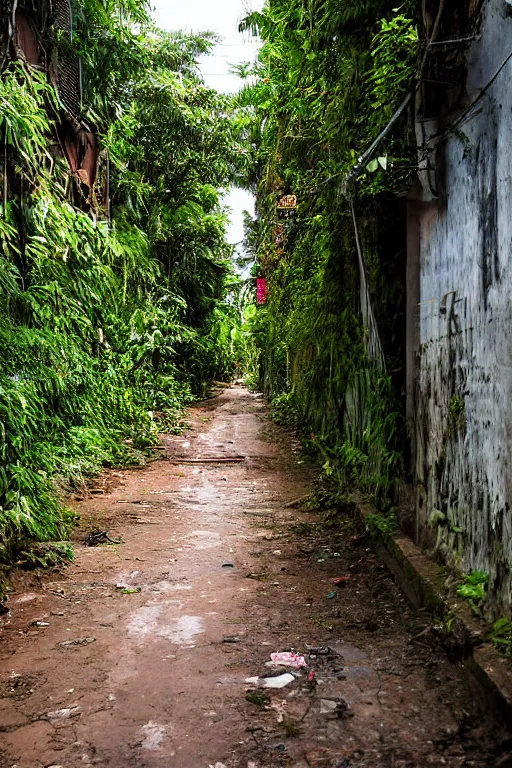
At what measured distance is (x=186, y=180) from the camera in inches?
487

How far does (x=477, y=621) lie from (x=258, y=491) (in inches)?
151

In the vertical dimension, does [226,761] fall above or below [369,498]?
below

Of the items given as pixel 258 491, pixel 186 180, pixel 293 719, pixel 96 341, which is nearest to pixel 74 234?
pixel 96 341

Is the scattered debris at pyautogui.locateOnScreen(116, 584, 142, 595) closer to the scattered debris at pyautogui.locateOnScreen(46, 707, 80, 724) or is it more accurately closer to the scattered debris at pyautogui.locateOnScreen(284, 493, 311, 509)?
the scattered debris at pyautogui.locateOnScreen(46, 707, 80, 724)

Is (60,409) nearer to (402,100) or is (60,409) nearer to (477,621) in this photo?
(402,100)

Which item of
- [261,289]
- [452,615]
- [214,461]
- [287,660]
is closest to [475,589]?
[452,615]

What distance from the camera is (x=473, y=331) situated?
264 cm

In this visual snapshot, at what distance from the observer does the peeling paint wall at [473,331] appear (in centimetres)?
231

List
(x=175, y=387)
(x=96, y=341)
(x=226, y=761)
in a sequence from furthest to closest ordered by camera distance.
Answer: (x=175, y=387)
(x=96, y=341)
(x=226, y=761)

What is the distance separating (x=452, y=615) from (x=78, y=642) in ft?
5.77

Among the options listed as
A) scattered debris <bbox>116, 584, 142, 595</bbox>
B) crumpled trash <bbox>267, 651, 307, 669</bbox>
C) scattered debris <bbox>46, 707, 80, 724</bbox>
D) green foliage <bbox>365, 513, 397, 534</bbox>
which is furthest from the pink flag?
scattered debris <bbox>46, 707, 80, 724</bbox>

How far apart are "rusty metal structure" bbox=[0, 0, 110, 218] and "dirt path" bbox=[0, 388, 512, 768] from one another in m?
4.16

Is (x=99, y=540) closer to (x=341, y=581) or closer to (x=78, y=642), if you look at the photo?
(x=78, y=642)

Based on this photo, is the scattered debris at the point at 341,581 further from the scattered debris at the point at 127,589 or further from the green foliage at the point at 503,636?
the green foliage at the point at 503,636
